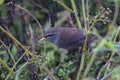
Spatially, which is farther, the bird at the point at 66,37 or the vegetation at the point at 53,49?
the bird at the point at 66,37

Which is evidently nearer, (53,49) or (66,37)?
(53,49)

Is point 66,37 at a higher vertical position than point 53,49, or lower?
lower

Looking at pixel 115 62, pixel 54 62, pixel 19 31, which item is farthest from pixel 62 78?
pixel 19 31

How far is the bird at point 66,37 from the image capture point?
382cm

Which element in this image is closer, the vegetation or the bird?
the vegetation

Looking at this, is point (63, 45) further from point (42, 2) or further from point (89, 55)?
point (89, 55)

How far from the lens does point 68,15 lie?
3.91m

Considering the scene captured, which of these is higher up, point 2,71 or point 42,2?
point 42,2

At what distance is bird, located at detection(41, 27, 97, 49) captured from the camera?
382 centimetres

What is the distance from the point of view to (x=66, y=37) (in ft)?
13.4

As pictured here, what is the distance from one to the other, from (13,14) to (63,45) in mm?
587

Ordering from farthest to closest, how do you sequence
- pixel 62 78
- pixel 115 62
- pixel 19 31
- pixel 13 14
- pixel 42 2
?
pixel 42 2, pixel 19 31, pixel 13 14, pixel 62 78, pixel 115 62

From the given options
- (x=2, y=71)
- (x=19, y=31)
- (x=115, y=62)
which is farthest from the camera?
(x=19, y=31)

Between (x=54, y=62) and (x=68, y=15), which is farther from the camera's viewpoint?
(x=68, y=15)
